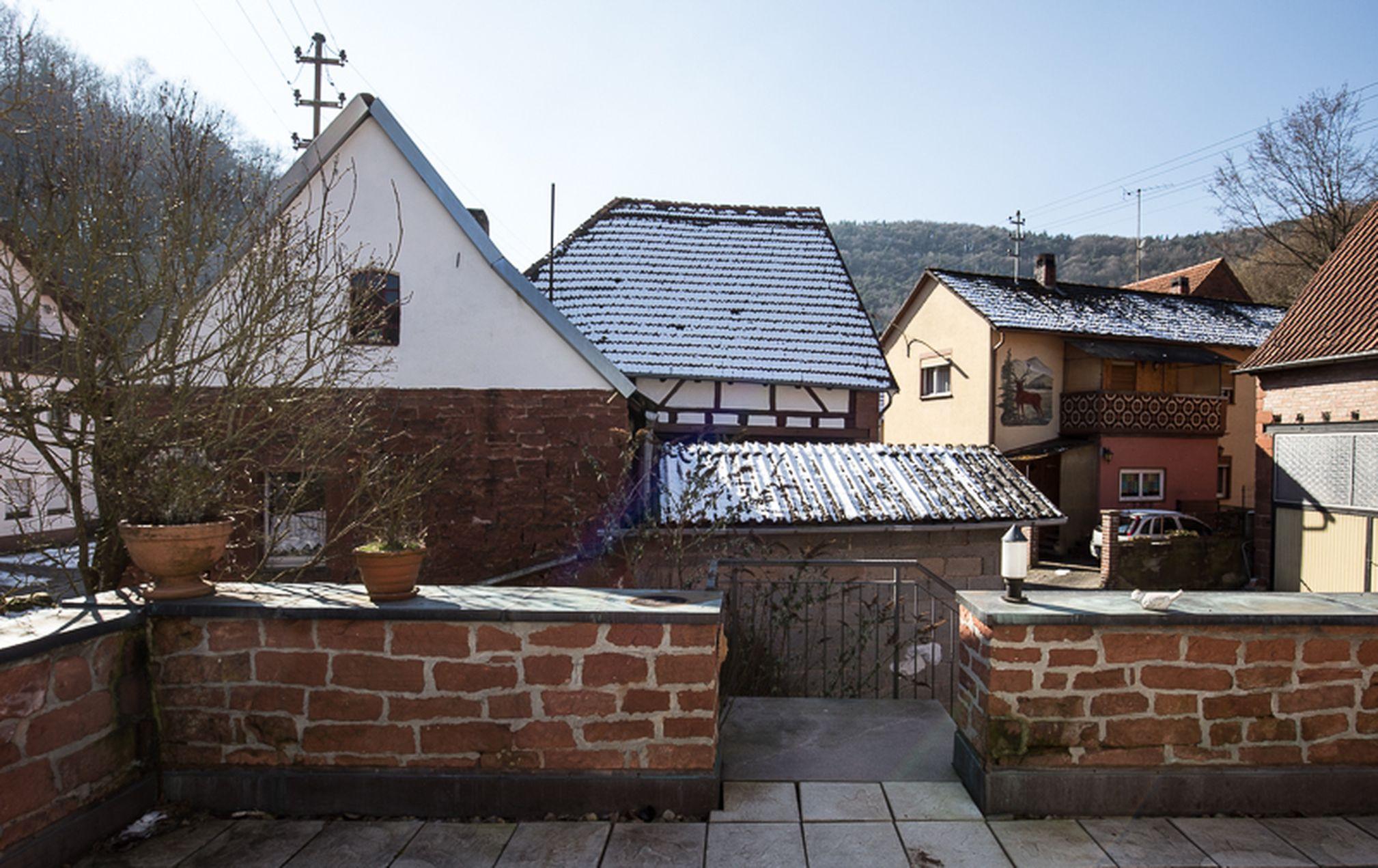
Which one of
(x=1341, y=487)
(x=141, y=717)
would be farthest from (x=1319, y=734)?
(x=1341, y=487)

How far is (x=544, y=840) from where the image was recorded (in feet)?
10.1

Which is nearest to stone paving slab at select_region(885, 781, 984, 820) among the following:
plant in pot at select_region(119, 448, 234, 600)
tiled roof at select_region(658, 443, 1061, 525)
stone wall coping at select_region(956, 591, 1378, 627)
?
stone wall coping at select_region(956, 591, 1378, 627)

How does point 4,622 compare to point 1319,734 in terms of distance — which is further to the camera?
point 1319,734

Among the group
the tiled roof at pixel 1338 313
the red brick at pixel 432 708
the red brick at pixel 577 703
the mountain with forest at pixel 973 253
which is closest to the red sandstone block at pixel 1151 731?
the red brick at pixel 577 703

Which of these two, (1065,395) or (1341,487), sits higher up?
(1065,395)

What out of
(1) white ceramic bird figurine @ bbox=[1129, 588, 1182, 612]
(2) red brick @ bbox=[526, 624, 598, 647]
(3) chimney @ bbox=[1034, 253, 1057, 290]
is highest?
(3) chimney @ bbox=[1034, 253, 1057, 290]

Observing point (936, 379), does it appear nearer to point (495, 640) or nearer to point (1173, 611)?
point (1173, 611)

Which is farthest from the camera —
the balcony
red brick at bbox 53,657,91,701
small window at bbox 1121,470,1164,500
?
A: small window at bbox 1121,470,1164,500

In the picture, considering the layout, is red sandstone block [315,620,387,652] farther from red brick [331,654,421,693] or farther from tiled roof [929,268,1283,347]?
tiled roof [929,268,1283,347]

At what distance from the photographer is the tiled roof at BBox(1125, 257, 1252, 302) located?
28578 millimetres

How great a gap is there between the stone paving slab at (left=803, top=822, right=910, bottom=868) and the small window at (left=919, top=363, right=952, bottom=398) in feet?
63.2

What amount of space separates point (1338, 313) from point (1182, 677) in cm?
1322

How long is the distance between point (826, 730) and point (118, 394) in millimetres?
4059

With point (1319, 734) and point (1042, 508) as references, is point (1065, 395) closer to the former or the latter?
point (1042, 508)
